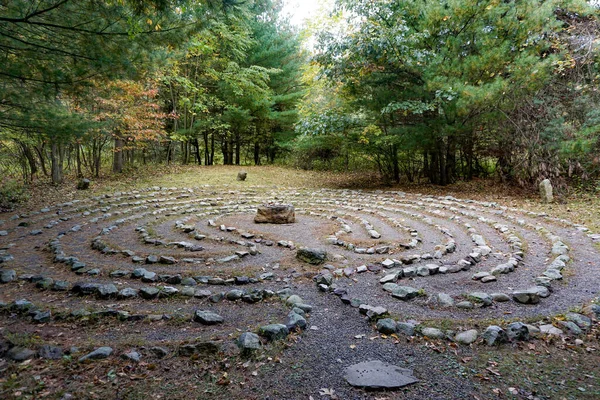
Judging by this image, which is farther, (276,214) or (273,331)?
(276,214)

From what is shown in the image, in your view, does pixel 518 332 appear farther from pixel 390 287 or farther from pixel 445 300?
pixel 390 287

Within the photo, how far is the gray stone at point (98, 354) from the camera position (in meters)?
2.69

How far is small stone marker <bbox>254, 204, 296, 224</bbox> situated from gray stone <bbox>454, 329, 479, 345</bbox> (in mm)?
5094

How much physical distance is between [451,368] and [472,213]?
631 cm

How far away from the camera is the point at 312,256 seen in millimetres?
5230

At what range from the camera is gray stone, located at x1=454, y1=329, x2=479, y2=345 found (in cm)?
303

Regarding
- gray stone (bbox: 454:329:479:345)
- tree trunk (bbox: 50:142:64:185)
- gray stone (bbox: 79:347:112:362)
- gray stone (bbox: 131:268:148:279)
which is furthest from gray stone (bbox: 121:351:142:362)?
tree trunk (bbox: 50:142:64:185)

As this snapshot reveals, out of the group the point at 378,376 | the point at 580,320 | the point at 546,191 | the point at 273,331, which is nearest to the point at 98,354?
the point at 273,331

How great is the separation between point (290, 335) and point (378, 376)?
0.91 m

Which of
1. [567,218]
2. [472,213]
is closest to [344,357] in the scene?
[472,213]

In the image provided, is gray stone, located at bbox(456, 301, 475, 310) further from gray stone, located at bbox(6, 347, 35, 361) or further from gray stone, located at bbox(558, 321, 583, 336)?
gray stone, located at bbox(6, 347, 35, 361)

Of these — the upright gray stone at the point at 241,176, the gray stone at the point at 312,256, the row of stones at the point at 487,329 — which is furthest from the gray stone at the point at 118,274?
the upright gray stone at the point at 241,176

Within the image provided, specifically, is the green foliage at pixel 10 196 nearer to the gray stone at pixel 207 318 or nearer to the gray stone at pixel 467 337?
the gray stone at pixel 207 318

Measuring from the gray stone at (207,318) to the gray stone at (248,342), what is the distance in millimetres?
542
